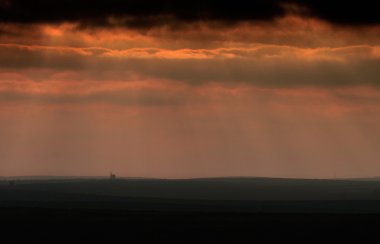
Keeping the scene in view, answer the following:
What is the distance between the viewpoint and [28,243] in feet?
176

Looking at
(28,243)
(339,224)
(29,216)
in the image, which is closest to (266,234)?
(339,224)

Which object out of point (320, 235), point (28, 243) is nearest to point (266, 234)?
point (320, 235)

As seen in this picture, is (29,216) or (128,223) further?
(29,216)

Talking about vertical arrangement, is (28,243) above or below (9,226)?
below

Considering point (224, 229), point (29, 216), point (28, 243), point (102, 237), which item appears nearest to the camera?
point (28, 243)

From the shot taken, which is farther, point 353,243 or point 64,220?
point 64,220

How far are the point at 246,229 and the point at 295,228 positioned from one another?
3525mm

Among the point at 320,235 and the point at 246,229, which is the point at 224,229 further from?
the point at 320,235

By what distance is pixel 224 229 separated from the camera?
63094 millimetres

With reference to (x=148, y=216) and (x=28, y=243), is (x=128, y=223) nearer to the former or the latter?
(x=148, y=216)

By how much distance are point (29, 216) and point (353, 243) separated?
29.3 meters

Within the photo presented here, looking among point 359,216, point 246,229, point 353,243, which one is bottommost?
point 353,243

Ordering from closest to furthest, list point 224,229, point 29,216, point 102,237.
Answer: point 102,237, point 224,229, point 29,216

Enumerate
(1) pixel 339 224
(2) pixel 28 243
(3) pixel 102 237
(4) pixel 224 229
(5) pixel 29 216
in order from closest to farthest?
(2) pixel 28 243
(3) pixel 102 237
(4) pixel 224 229
(1) pixel 339 224
(5) pixel 29 216
